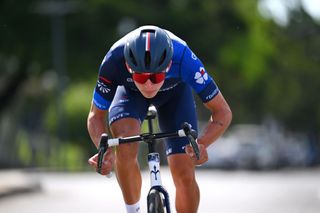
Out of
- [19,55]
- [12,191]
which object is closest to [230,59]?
[19,55]

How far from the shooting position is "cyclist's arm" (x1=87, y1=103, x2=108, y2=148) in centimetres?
701

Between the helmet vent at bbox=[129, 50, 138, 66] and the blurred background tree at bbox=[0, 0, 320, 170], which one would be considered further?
the blurred background tree at bbox=[0, 0, 320, 170]

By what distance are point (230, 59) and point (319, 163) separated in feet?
82.9

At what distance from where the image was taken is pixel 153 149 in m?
6.88

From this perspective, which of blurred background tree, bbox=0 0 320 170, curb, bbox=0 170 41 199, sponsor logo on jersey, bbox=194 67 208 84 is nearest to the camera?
sponsor logo on jersey, bbox=194 67 208 84

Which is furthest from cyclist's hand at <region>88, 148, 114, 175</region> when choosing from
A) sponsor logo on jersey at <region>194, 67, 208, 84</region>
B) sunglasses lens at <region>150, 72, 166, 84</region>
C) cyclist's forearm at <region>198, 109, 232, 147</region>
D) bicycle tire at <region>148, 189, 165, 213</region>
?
sponsor logo on jersey at <region>194, 67, 208, 84</region>

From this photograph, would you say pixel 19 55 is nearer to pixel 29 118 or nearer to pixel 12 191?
pixel 12 191

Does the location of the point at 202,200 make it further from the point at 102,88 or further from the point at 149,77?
the point at 149,77

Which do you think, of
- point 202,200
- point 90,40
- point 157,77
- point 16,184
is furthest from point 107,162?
point 90,40

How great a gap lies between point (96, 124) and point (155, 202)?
86cm

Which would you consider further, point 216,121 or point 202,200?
point 202,200

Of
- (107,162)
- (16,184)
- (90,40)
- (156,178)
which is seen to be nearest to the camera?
(107,162)

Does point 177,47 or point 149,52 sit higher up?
point 177,47

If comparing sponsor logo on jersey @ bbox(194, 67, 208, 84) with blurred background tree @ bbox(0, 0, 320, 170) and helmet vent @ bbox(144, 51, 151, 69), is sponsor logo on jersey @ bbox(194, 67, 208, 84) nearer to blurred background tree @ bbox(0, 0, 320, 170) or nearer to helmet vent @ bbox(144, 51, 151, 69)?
helmet vent @ bbox(144, 51, 151, 69)
